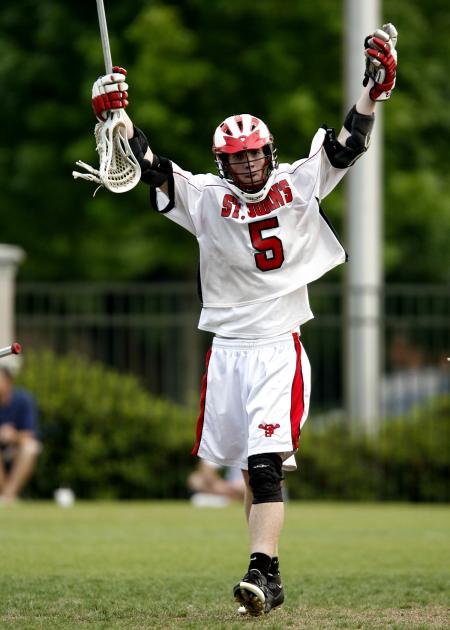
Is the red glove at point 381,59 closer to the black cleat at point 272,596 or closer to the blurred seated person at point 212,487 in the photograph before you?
the black cleat at point 272,596

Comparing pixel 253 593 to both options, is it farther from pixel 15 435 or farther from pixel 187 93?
pixel 187 93

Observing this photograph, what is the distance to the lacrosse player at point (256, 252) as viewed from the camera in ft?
22.9

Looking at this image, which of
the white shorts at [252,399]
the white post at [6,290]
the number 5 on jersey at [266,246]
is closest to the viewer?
the white shorts at [252,399]

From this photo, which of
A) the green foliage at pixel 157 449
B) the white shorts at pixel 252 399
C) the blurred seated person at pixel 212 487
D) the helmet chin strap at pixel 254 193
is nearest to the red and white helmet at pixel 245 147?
the helmet chin strap at pixel 254 193

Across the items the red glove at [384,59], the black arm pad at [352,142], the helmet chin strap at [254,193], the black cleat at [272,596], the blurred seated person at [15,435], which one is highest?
the red glove at [384,59]

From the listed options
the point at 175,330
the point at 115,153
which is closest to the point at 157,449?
the point at 175,330

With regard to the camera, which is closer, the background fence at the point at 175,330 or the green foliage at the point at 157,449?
the green foliage at the point at 157,449

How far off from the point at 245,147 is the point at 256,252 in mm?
534

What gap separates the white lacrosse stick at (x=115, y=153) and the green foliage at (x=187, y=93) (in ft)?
42.6

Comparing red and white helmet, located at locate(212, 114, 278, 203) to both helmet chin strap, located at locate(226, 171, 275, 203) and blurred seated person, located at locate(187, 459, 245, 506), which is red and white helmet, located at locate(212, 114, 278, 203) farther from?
blurred seated person, located at locate(187, 459, 245, 506)

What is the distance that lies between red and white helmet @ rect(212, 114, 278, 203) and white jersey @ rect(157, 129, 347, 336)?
0.21 ft

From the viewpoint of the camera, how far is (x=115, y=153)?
23.4 ft

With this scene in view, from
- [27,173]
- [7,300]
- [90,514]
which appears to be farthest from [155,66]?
[90,514]

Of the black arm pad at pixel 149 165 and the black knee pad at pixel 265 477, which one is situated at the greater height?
the black arm pad at pixel 149 165
